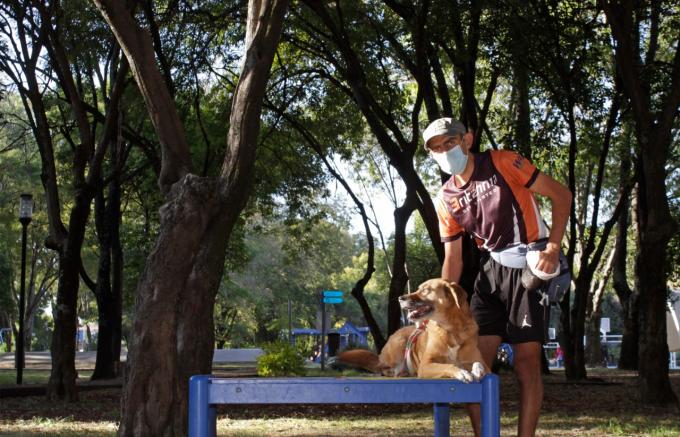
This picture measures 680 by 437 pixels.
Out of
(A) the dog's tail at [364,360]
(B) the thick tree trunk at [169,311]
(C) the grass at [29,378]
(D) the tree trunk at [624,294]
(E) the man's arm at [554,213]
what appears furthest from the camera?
(D) the tree trunk at [624,294]

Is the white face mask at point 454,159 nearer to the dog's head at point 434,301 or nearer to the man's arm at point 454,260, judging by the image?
the man's arm at point 454,260

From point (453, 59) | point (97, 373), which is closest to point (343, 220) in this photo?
point (97, 373)

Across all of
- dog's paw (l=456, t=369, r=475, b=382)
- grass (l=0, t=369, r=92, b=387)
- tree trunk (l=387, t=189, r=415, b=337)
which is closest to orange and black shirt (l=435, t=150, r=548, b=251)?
dog's paw (l=456, t=369, r=475, b=382)

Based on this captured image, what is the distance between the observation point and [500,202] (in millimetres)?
4840

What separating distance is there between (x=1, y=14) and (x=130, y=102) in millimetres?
2904

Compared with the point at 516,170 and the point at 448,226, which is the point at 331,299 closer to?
the point at 448,226

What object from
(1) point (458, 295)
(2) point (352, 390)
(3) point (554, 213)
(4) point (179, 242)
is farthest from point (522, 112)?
(2) point (352, 390)

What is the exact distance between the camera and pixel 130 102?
17.4m

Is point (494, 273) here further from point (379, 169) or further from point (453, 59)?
point (379, 169)

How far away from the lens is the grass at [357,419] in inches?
368

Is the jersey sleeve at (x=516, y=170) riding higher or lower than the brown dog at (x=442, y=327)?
higher

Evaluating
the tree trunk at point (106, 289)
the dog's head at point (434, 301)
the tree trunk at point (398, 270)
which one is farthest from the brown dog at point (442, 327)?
the tree trunk at point (106, 289)

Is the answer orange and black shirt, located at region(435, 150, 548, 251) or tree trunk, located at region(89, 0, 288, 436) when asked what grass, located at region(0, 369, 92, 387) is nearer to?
tree trunk, located at region(89, 0, 288, 436)

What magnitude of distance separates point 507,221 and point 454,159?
0.44 metres
